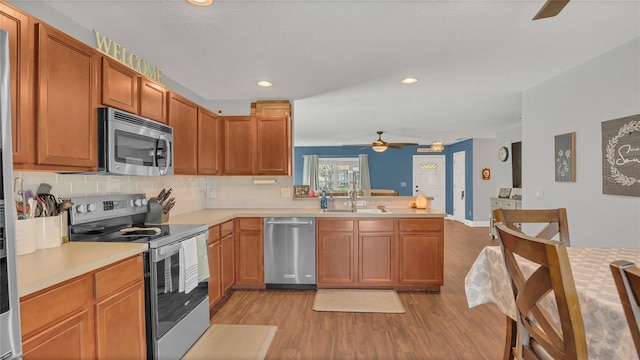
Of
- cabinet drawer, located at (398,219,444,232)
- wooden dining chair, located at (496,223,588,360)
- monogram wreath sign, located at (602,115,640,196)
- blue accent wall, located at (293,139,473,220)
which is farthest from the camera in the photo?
blue accent wall, located at (293,139,473,220)

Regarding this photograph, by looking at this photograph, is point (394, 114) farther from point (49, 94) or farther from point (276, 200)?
point (49, 94)

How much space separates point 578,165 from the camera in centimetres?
297

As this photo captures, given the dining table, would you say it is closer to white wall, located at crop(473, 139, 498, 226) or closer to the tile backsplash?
the tile backsplash

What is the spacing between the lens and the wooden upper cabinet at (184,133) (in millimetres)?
2734

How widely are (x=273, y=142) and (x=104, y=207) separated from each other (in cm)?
190

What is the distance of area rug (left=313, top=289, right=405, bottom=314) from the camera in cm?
300

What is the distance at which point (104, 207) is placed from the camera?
2.25 metres

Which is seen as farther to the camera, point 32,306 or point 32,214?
point 32,214

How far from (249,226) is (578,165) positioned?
3441 mm

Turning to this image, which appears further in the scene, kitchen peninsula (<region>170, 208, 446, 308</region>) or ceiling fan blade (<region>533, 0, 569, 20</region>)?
kitchen peninsula (<region>170, 208, 446, 308</region>)

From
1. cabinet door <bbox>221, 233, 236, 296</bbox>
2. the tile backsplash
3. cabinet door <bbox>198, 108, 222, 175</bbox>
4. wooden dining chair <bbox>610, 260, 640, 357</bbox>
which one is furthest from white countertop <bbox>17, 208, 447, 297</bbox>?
wooden dining chair <bbox>610, 260, 640, 357</bbox>

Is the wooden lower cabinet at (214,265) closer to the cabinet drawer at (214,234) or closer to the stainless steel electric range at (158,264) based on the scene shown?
the cabinet drawer at (214,234)

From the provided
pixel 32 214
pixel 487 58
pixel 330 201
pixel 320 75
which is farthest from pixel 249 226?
pixel 487 58

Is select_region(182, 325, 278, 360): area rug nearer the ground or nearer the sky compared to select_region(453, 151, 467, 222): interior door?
nearer the ground
